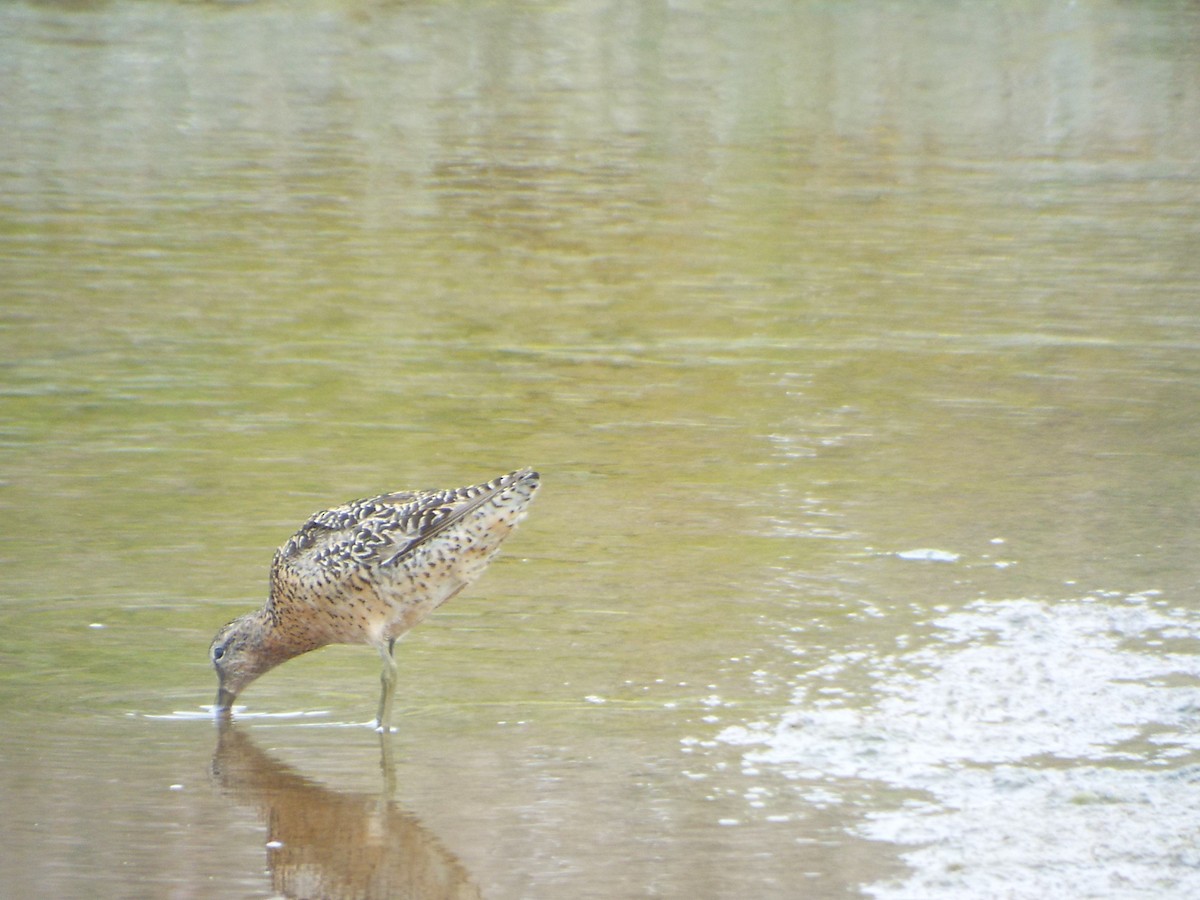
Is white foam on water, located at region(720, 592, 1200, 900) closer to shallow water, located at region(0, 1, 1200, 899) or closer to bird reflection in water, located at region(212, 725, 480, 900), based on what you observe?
shallow water, located at region(0, 1, 1200, 899)

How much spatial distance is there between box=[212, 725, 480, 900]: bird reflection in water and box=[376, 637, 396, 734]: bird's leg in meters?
0.18

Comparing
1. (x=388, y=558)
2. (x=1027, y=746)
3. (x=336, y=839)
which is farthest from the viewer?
(x=388, y=558)

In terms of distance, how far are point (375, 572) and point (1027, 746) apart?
2106 mm

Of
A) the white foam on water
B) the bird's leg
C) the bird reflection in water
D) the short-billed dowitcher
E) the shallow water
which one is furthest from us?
the short-billed dowitcher

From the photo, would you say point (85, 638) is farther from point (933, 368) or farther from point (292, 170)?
point (292, 170)

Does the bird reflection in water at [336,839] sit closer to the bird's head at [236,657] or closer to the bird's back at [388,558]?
the bird's head at [236,657]

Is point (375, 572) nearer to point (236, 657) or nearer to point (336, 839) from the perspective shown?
point (236, 657)

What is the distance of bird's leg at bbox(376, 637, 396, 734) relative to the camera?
6391mm

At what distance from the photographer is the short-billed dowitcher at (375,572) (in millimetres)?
6531

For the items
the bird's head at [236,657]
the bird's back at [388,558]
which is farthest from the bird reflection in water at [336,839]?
the bird's back at [388,558]

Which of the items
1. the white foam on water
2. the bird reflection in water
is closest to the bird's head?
the bird reflection in water

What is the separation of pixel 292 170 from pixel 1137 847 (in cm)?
1398

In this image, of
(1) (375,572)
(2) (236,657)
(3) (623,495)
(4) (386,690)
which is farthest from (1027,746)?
(3) (623,495)

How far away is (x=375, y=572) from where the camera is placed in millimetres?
6594
